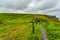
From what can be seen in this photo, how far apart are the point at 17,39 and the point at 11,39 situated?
0.95 meters

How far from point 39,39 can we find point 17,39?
496 cm

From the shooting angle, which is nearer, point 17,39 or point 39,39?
point 17,39

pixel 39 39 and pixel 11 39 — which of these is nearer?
pixel 11 39

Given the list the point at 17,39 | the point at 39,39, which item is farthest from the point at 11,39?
the point at 39,39

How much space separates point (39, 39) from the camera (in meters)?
25.7

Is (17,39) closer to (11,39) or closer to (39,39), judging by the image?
(11,39)

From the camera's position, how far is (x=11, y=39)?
2144 cm

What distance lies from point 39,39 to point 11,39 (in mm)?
5889

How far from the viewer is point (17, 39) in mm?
22000
